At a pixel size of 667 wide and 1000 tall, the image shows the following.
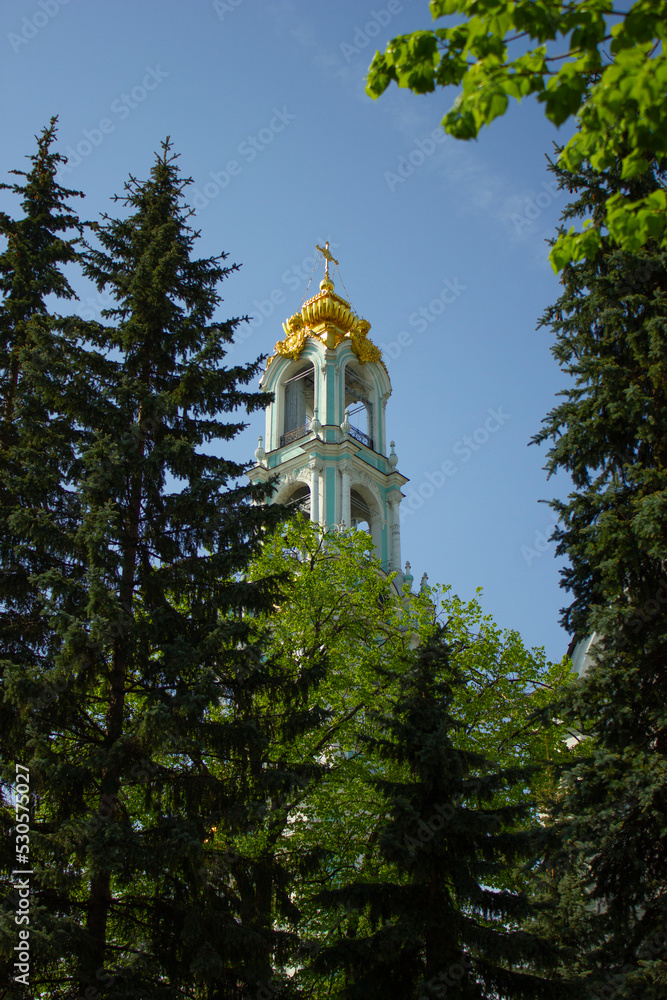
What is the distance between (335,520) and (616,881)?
21166 millimetres

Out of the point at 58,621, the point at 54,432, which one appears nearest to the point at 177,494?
the point at 54,432

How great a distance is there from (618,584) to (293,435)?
24263 mm

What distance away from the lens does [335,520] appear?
3033 centimetres

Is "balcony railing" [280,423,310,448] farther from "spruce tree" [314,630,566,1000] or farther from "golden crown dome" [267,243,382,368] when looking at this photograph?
"spruce tree" [314,630,566,1000]

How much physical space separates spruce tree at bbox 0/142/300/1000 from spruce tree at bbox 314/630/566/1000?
4.07 feet

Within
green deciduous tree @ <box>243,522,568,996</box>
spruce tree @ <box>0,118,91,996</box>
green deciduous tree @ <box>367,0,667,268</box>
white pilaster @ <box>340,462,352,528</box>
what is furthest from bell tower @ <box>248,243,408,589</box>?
green deciduous tree @ <box>367,0,667,268</box>

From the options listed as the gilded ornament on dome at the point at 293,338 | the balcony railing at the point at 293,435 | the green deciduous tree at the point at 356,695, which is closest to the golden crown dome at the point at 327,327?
the gilded ornament on dome at the point at 293,338

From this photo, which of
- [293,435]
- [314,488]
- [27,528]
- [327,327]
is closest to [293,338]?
[327,327]

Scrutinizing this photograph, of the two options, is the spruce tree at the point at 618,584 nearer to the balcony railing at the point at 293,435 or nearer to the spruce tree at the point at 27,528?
the spruce tree at the point at 27,528

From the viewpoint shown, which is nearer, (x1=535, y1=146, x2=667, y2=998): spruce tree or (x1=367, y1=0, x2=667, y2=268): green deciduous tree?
(x1=367, y1=0, x2=667, y2=268): green deciduous tree

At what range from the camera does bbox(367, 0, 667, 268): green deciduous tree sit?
459 centimetres

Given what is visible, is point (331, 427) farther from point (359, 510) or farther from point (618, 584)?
point (618, 584)

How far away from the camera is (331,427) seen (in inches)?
1289

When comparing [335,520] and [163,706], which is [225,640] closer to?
[163,706]
